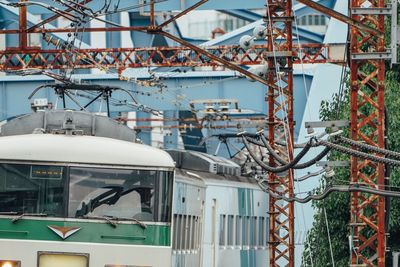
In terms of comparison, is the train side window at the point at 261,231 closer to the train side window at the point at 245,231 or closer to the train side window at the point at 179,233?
the train side window at the point at 245,231

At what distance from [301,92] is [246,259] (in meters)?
12.0

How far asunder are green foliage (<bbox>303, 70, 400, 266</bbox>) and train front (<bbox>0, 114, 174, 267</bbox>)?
9460 mm

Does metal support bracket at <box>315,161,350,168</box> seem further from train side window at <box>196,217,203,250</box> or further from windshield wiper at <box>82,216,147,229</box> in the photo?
windshield wiper at <box>82,216,147,229</box>

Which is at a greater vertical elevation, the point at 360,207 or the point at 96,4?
the point at 96,4

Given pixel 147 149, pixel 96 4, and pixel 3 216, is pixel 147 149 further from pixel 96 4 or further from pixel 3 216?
pixel 96 4

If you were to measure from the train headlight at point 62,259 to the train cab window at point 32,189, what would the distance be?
1.59 ft

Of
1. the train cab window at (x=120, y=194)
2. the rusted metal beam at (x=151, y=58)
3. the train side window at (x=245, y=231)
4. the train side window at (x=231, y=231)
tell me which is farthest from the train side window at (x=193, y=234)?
the rusted metal beam at (x=151, y=58)

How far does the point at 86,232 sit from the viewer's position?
64.0ft

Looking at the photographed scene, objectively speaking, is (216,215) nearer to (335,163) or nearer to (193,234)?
(193,234)

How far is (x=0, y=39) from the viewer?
197 feet

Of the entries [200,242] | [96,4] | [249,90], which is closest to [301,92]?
[249,90]

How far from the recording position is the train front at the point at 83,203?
63.7 feet

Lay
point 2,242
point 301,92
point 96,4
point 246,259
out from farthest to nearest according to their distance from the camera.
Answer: point 301,92 → point 96,4 → point 246,259 → point 2,242

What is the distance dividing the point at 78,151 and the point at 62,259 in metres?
1.28
